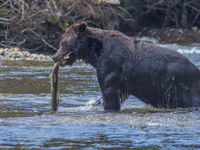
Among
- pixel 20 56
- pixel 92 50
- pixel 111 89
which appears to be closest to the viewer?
pixel 111 89

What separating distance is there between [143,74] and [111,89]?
539mm

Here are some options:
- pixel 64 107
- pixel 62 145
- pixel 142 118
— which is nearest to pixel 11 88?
pixel 64 107

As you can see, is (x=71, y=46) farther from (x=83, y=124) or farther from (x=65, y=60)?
(x=83, y=124)

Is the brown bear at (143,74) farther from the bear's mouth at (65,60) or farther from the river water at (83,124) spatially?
the bear's mouth at (65,60)

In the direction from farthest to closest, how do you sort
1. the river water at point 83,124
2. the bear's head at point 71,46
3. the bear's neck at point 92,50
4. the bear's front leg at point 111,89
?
the bear's head at point 71,46 < the bear's neck at point 92,50 < the bear's front leg at point 111,89 < the river water at point 83,124

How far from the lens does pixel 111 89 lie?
6.85m

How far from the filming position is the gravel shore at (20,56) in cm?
1512

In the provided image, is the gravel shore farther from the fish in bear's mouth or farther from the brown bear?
the brown bear

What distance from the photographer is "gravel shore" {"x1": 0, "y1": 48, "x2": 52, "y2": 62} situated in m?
15.1

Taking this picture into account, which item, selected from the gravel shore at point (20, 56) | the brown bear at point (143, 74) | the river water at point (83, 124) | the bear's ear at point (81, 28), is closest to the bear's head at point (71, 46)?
the bear's ear at point (81, 28)

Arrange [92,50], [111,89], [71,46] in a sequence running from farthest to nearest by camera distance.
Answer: [71,46] → [92,50] → [111,89]

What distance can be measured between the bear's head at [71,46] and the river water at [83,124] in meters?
0.83

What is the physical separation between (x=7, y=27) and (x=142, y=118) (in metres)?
11.0

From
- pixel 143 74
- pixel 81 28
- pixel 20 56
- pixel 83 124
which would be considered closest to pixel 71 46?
pixel 81 28
